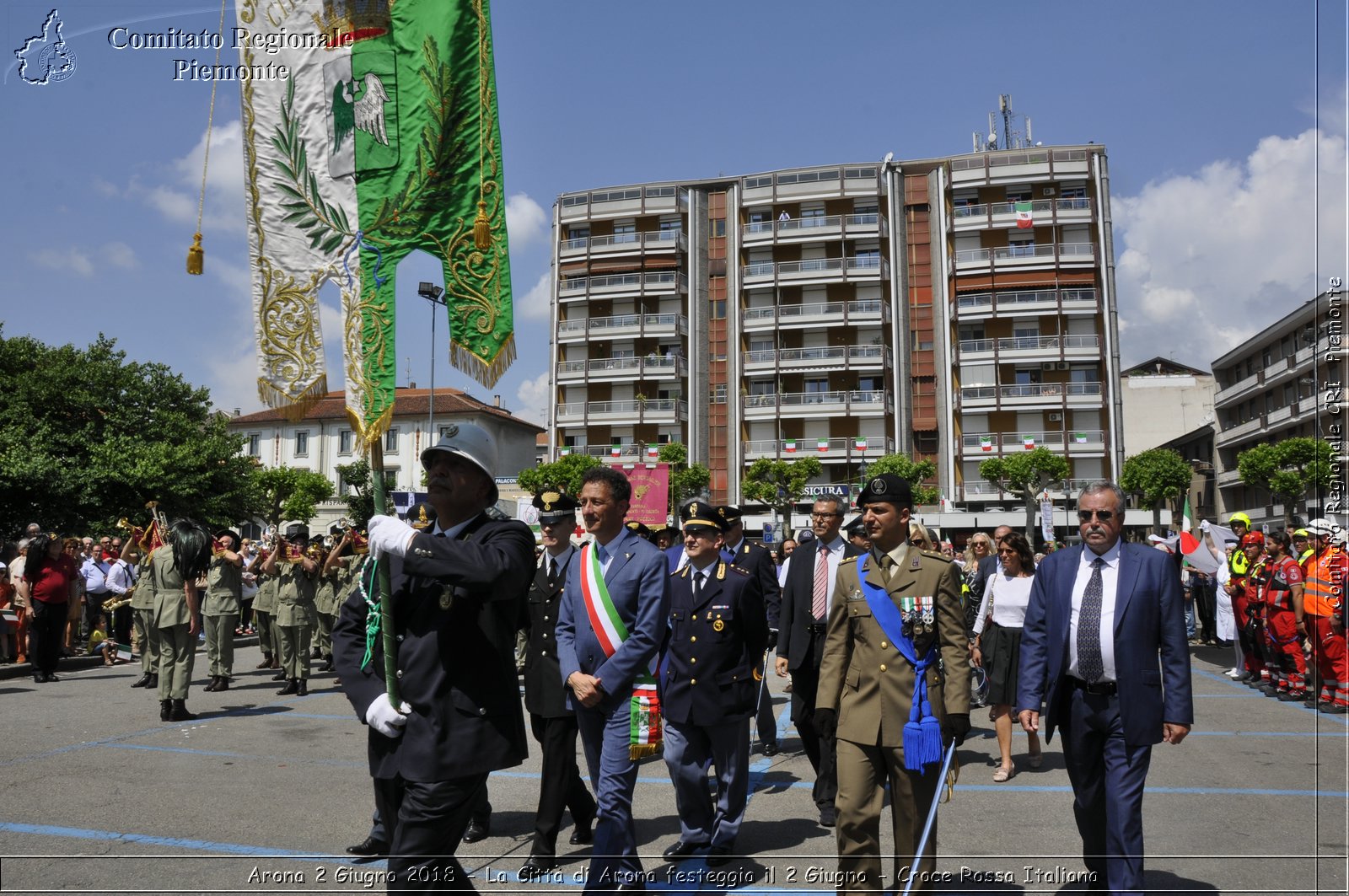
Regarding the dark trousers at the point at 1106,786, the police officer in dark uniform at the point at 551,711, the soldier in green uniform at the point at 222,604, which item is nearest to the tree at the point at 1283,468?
the soldier in green uniform at the point at 222,604

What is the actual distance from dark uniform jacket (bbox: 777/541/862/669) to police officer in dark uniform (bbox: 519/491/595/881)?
6.25 feet

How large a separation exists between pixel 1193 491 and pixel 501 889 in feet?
230

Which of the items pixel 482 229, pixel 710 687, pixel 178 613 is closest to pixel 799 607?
pixel 710 687

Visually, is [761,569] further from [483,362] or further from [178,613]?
[178,613]

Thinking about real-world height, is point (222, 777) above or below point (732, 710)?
below

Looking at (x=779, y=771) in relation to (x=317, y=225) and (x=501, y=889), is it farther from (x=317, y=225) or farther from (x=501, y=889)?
(x=317, y=225)

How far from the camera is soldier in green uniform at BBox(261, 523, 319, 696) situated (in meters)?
12.9

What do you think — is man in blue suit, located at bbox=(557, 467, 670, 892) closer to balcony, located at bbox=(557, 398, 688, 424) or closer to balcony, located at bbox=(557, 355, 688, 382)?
balcony, located at bbox=(557, 398, 688, 424)

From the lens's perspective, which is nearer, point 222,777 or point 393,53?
point 393,53

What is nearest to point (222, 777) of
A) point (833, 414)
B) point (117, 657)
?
point (117, 657)

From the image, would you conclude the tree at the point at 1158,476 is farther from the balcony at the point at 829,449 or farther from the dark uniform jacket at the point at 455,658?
the dark uniform jacket at the point at 455,658

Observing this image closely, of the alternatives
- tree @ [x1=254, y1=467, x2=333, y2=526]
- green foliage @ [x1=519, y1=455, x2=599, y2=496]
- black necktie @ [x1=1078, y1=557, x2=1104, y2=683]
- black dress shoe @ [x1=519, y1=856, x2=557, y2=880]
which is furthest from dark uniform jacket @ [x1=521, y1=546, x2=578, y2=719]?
tree @ [x1=254, y1=467, x2=333, y2=526]

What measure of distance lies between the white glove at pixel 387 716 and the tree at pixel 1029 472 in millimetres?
51806

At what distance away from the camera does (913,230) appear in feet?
200
